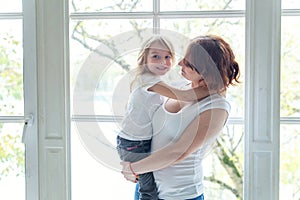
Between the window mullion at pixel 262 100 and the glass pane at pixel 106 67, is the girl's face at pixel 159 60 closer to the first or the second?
the glass pane at pixel 106 67

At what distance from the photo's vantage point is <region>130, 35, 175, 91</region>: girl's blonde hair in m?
1.40

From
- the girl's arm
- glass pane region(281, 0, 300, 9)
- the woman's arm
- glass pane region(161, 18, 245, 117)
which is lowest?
the woman's arm

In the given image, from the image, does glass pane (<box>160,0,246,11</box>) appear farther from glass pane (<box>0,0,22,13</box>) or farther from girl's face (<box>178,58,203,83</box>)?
glass pane (<box>0,0,22,13</box>)

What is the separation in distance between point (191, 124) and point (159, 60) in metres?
0.24

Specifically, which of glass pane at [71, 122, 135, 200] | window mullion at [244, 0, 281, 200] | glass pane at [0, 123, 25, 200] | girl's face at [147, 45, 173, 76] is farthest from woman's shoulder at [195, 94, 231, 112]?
glass pane at [0, 123, 25, 200]

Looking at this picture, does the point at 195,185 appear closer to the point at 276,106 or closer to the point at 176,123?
the point at 176,123

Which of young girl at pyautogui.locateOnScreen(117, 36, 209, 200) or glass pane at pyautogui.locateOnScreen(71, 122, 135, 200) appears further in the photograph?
glass pane at pyautogui.locateOnScreen(71, 122, 135, 200)

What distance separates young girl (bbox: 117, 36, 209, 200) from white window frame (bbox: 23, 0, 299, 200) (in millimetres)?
277

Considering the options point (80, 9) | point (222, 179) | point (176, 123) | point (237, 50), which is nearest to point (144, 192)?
point (176, 123)

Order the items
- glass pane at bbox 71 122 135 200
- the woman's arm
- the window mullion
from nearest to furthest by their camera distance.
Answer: the woman's arm < the window mullion < glass pane at bbox 71 122 135 200

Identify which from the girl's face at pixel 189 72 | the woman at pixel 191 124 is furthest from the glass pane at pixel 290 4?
the girl's face at pixel 189 72

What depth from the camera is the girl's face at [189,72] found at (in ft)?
4.54

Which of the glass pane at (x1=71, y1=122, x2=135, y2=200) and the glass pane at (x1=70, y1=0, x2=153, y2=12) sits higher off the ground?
the glass pane at (x1=70, y1=0, x2=153, y2=12)

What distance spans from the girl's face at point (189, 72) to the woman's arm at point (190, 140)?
5.3 inches
